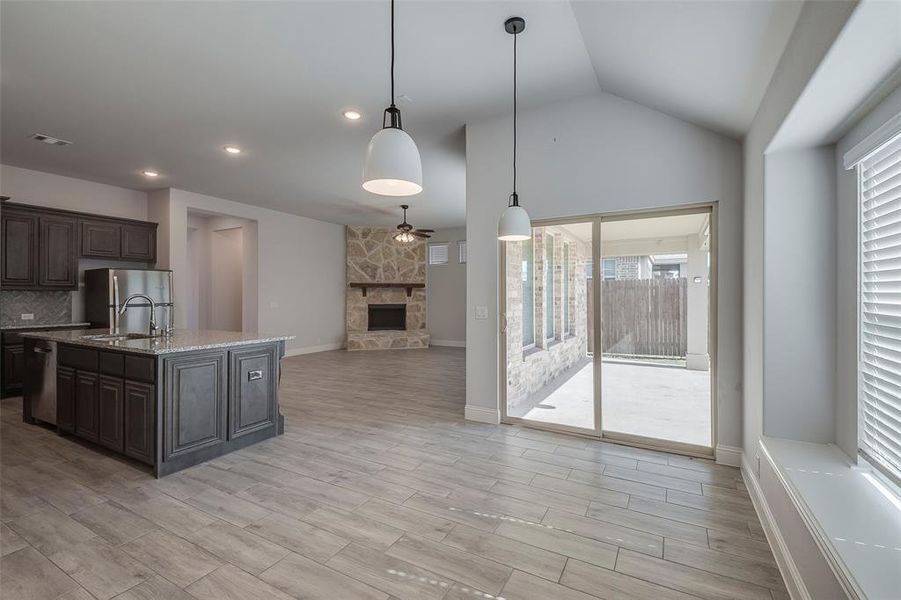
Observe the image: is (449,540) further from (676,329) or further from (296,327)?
(296,327)

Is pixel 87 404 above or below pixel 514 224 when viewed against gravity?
below

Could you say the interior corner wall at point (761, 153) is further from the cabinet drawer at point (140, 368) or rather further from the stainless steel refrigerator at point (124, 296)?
the stainless steel refrigerator at point (124, 296)

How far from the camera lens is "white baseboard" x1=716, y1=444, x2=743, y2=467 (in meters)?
3.09

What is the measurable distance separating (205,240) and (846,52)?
10601mm

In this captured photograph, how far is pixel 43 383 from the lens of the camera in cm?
391

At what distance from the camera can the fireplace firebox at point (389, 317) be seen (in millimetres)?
10500

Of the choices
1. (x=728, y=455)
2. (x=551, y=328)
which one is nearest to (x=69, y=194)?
(x=551, y=328)

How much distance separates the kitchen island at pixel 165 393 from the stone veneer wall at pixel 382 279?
6.08 meters

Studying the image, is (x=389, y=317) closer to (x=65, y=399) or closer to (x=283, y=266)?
(x=283, y=266)

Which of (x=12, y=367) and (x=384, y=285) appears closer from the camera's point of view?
(x=12, y=367)

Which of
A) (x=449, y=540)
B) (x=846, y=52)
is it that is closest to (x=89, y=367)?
(x=449, y=540)

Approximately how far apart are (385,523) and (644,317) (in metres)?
→ 2.70

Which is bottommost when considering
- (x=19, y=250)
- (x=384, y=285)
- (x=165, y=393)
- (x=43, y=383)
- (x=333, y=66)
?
(x=43, y=383)

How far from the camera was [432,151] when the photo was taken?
16.5 feet
